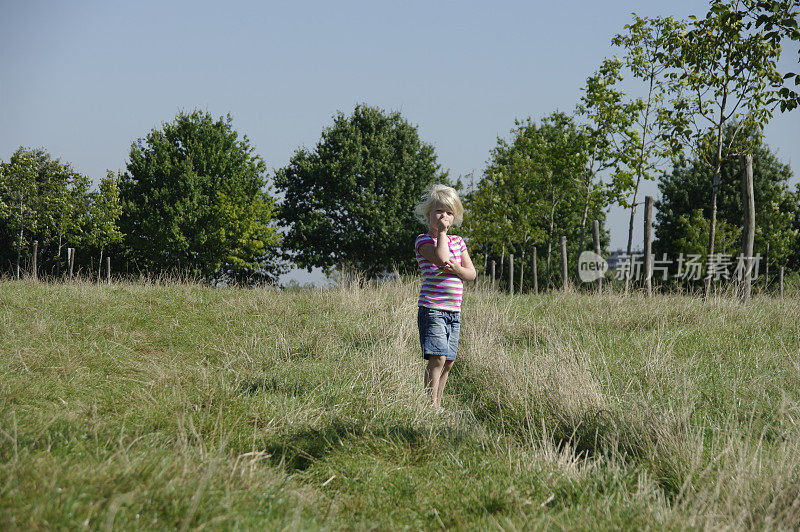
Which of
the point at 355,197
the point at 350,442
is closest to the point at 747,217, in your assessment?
the point at 350,442

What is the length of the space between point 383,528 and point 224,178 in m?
33.3

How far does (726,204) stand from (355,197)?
21469mm

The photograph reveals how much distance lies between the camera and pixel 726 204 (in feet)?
108

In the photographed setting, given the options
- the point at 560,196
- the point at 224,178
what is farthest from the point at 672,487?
the point at 224,178

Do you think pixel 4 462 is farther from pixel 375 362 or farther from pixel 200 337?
pixel 200 337

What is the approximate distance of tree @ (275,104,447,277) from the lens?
32.7 m

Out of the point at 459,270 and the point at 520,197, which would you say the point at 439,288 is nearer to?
the point at 459,270

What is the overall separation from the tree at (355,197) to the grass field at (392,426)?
2408cm

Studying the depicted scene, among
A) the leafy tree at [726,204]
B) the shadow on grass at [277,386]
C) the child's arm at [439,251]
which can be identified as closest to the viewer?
the child's arm at [439,251]

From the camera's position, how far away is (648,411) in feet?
12.6

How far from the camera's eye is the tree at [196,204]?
31.0 metres

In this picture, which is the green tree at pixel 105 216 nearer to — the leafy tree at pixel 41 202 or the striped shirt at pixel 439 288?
the leafy tree at pixel 41 202

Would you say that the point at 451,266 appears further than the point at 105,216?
No

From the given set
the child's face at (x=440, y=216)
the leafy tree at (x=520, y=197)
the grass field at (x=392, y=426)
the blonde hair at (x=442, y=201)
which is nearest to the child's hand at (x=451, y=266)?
the child's face at (x=440, y=216)
